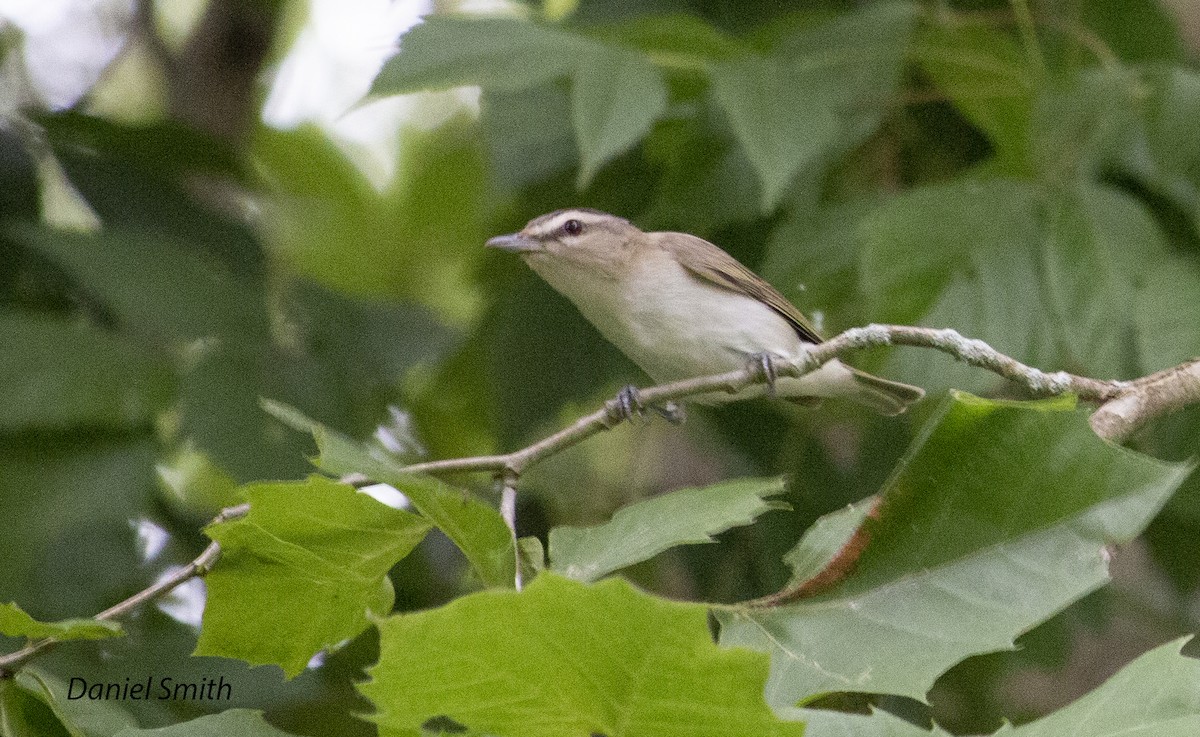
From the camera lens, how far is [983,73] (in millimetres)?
3551

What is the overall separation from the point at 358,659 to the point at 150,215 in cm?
159

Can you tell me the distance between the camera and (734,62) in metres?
3.20

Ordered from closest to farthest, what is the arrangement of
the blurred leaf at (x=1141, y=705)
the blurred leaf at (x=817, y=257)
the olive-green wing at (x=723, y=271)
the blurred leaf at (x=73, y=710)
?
the blurred leaf at (x=1141, y=705), the blurred leaf at (x=73, y=710), the blurred leaf at (x=817, y=257), the olive-green wing at (x=723, y=271)

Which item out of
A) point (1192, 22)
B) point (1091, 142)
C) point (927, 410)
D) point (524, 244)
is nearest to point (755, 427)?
point (927, 410)

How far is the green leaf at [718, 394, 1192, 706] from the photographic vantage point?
152cm

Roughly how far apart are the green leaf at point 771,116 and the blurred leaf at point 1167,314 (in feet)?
2.75

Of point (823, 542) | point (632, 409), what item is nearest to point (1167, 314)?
point (632, 409)

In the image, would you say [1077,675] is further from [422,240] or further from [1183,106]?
[422,240]

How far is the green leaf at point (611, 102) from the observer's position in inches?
109

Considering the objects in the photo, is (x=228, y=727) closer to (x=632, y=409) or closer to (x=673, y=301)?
(x=632, y=409)

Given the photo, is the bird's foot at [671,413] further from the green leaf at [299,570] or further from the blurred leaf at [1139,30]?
the blurred leaf at [1139,30]

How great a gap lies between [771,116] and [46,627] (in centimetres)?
204

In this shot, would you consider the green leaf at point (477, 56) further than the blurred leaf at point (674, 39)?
No

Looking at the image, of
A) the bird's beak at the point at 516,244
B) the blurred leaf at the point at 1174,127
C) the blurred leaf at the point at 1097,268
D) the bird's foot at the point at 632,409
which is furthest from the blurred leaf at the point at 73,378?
the blurred leaf at the point at 1174,127
